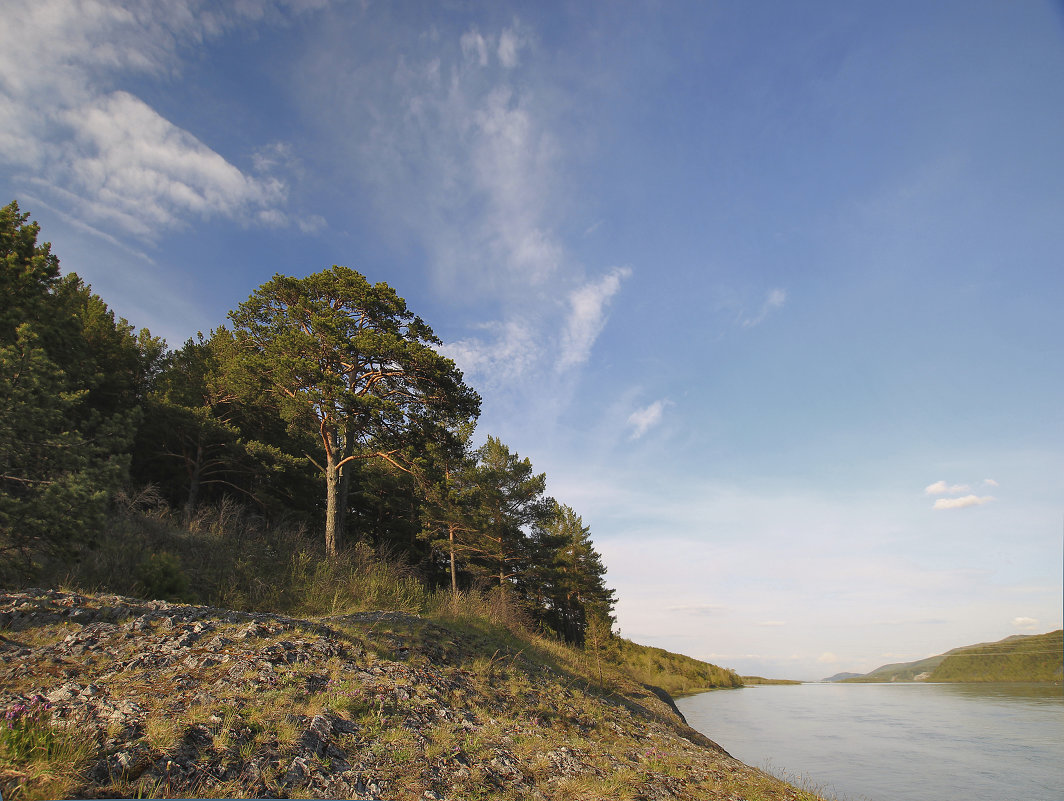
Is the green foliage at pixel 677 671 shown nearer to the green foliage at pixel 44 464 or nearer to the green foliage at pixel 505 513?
the green foliage at pixel 505 513

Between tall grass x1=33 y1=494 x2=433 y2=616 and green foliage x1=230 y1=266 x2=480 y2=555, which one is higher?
green foliage x1=230 y1=266 x2=480 y2=555

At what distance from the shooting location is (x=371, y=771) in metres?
4.04

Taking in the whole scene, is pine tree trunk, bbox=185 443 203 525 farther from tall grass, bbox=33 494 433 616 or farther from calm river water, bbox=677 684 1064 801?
calm river water, bbox=677 684 1064 801

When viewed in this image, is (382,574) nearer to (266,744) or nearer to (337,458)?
(337,458)

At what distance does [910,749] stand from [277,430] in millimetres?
30718

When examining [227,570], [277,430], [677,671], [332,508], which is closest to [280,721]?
[227,570]

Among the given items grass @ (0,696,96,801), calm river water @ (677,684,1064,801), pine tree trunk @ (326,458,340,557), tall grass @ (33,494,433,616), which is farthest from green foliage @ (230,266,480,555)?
calm river water @ (677,684,1064,801)

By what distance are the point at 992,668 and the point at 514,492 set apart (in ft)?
A: 223

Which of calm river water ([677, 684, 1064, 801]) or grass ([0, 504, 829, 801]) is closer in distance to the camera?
grass ([0, 504, 829, 801])

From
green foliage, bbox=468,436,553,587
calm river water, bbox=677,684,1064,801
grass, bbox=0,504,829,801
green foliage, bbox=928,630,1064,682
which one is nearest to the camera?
grass, bbox=0,504,829,801

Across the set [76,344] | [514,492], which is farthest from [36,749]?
[514,492]

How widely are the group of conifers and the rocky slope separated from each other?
403 centimetres

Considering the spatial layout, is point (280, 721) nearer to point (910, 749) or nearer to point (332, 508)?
point (332, 508)

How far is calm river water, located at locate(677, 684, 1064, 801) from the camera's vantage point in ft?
36.3
